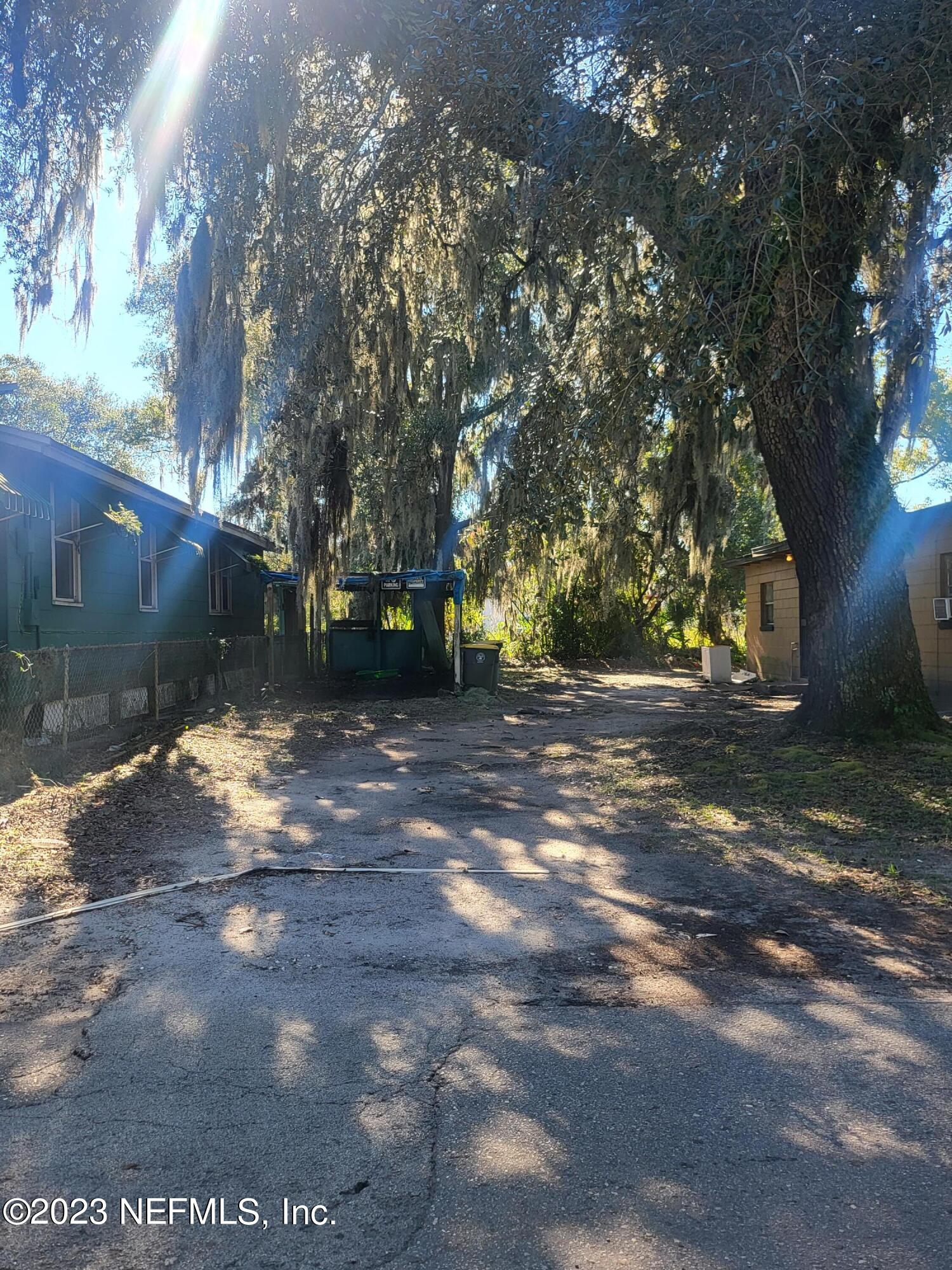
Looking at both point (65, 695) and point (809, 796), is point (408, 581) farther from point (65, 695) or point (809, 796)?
point (809, 796)

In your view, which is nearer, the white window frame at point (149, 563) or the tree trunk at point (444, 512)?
the white window frame at point (149, 563)

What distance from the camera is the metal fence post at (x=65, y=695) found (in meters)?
9.62

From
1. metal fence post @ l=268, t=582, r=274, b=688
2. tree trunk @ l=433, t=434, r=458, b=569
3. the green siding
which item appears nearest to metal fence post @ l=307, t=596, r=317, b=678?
metal fence post @ l=268, t=582, r=274, b=688

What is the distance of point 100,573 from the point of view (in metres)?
14.1

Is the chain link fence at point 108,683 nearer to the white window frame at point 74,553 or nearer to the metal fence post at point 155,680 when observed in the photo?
the metal fence post at point 155,680

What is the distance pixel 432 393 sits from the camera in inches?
769

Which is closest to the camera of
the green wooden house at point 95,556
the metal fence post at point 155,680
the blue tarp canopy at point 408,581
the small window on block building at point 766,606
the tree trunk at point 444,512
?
the green wooden house at point 95,556

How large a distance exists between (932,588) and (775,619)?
684 cm

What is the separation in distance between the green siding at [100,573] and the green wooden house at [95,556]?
0.02m

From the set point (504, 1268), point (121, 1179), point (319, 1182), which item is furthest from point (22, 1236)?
point (504, 1268)

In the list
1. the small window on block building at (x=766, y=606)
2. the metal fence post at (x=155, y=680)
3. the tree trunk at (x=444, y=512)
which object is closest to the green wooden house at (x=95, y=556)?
the metal fence post at (x=155, y=680)

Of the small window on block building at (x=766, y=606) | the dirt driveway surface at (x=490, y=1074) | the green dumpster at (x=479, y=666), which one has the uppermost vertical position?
the small window on block building at (x=766, y=606)

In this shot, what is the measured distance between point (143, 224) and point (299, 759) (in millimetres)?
6320

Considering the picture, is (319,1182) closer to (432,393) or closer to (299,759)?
(299,759)
